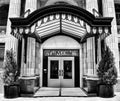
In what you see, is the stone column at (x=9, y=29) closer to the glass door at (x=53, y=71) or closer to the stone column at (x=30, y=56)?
the stone column at (x=30, y=56)

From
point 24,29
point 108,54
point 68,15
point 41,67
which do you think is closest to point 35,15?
point 24,29

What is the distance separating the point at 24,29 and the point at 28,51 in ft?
7.62

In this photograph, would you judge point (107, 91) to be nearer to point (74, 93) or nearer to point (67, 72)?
point (74, 93)

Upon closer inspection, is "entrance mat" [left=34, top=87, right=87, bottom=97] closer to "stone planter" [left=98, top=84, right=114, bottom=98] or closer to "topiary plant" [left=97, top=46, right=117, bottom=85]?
"stone planter" [left=98, top=84, right=114, bottom=98]

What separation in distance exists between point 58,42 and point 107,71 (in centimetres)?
624

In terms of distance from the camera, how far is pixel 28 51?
36.7 feet

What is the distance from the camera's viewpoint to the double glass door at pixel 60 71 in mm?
14336

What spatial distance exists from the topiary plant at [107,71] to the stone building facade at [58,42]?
676mm

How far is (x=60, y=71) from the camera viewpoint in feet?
47.1

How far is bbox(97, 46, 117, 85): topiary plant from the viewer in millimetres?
9780

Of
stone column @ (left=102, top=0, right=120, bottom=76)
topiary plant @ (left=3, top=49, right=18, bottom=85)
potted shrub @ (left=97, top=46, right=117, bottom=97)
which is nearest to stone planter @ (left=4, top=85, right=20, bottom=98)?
topiary plant @ (left=3, top=49, right=18, bottom=85)

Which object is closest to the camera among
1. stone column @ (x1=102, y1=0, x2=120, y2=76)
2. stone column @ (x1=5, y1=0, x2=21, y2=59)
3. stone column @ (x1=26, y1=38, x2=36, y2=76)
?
stone column @ (x1=26, y1=38, x2=36, y2=76)

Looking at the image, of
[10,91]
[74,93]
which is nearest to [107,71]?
[74,93]

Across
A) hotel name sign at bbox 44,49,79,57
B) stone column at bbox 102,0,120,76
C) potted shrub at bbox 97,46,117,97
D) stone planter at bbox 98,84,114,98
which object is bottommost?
stone planter at bbox 98,84,114,98
